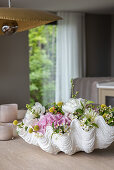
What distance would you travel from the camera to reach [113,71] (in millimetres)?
6707

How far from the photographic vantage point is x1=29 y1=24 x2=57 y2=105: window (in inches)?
256

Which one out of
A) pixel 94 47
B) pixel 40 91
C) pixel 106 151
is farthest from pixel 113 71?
pixel 106 151

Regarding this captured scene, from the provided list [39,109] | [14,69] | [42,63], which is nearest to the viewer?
[39,109]

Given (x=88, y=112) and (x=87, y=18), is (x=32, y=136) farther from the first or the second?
(x=87, y=18)

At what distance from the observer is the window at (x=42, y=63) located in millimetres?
6496

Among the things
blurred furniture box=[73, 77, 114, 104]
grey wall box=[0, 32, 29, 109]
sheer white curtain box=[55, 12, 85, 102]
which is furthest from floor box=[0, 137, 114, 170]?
sheer white curtain box=[55, 12, 85, 102]

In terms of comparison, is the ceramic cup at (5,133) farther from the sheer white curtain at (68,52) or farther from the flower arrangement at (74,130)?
the sheer white curtain at (68,52)

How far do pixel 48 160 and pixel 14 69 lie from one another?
4.08 metres

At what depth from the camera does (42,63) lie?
7488 millimetres

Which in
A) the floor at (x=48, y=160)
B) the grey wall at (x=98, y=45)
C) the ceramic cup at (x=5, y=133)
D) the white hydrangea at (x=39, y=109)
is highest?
the grey wall at (x=98, y=45)

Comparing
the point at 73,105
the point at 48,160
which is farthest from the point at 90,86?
the point at 48,160

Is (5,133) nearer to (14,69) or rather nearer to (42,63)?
(14,69)

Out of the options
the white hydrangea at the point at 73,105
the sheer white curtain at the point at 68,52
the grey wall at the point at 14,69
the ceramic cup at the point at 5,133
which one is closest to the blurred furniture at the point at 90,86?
the grey wall at the point at 14,69

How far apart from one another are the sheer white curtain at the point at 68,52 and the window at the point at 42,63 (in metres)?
0.35
